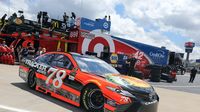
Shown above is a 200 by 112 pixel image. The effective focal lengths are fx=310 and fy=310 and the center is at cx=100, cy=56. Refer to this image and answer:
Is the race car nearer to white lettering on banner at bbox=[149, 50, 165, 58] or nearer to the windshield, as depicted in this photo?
the windshield

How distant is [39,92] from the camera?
922 centimetres

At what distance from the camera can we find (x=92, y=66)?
8.34 metres

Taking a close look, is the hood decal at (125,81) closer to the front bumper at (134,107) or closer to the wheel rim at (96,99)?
the wheel rim at (96,99)

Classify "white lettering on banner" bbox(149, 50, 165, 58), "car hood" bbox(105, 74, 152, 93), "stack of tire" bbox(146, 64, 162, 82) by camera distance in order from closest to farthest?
"car hood" bbox(105, 74, 152, 93)
"stack of tire" bbox(146, 64, 162, 82)
"white lettering on banner" bbox(149, 50, 165, 58)

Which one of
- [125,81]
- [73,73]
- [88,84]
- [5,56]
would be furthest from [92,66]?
[5,56]

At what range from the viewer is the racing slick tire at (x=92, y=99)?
23.3ft

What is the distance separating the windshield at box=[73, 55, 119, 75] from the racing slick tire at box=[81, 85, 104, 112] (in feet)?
2.48

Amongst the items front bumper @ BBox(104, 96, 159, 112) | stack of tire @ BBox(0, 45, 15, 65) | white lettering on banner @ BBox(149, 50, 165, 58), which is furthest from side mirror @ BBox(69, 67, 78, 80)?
white lettering on banner @ BBox(149, 50, 165, 58)

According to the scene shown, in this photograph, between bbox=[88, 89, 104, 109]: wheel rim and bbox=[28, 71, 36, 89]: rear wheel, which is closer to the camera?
bbox=[88, 89, 104, 109]: wheel rim

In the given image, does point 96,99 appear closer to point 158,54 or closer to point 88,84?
point 88,84

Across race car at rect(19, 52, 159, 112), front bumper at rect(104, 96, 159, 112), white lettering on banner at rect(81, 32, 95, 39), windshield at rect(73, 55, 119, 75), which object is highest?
white lettering on banner at rect(81, 32, 95, 39)

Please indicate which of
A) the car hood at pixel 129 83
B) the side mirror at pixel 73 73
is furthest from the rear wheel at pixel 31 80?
the car hood at pixel 129 83

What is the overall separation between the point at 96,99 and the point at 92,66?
136 cm

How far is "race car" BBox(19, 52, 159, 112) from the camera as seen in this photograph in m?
6.68
